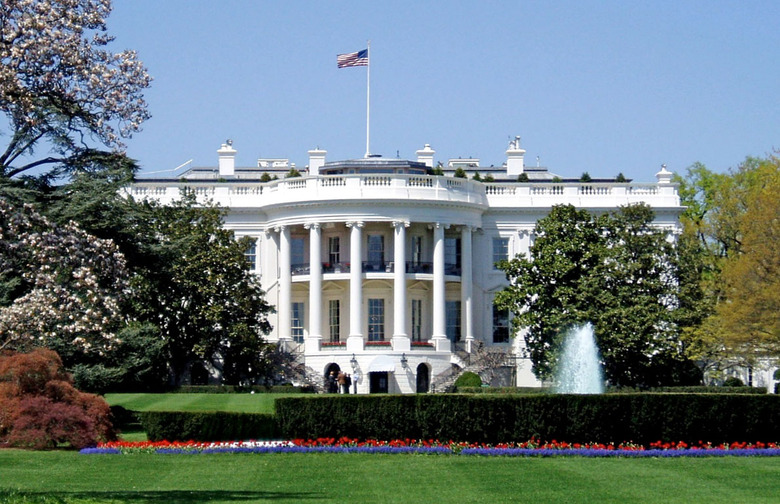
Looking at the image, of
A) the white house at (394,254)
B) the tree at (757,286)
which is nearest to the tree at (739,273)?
the tree at (757,286)

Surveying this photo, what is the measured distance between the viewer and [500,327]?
7006 centimetres

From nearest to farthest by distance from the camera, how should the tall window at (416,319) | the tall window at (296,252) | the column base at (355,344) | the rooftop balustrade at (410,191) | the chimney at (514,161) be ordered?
the column base at (355,344)
the rooftop balustrade at (410,191)
the tall window at (416,319)
the tall window at (296,252)
the chimney at (514,161)

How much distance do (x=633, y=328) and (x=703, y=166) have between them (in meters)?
23.9

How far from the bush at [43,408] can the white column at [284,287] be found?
36505mm

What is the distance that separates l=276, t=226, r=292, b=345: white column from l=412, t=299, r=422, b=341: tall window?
20.4ft

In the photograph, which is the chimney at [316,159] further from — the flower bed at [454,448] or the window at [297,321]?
the flower bed at [454,448]

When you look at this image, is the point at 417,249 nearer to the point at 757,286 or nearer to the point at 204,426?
the point at 757,286

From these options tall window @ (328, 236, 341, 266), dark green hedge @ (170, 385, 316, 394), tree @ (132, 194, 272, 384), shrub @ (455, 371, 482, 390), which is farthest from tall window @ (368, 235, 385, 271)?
dark green hedge @ (170, 385, 316, 394)

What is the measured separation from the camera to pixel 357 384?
64312mm

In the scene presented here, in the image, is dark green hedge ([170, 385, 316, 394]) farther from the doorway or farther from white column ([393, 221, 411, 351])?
white column ([393, 221, 411, 351])

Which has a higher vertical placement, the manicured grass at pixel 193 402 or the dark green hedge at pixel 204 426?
the manicured grass at pixel 193 402

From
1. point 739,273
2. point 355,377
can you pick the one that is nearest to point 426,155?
point 355,377

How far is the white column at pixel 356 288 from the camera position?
6544 cm

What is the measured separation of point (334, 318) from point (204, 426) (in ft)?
127
